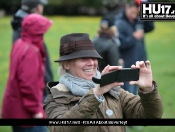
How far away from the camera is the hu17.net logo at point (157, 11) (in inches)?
81.4

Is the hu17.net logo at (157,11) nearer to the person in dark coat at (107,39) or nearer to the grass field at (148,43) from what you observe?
the grass field at (148,43)

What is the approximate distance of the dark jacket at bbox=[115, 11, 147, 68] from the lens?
2.48 metres

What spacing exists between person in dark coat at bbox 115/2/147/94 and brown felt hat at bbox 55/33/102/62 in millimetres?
426

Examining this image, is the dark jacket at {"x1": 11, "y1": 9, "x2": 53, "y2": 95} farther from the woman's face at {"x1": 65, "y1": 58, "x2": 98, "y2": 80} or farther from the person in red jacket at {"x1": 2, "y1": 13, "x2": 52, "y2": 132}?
the woman's face at {"x1": 65, "y1": 58, "x2": 98, "y2": 80}

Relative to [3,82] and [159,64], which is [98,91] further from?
[159,64]

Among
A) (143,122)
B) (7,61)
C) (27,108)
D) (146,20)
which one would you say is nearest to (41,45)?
(7,61)

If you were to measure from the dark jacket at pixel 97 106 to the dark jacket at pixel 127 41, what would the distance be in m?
0.53

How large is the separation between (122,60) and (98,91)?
0.89 meters

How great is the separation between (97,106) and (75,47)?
28 centimetres

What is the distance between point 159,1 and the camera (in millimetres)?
2061

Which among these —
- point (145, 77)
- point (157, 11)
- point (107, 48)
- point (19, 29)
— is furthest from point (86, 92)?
point (19, 29)

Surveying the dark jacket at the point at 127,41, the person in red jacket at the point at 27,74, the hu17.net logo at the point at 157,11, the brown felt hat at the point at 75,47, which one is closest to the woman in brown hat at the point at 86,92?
the brown felt hat at the point at 75,47

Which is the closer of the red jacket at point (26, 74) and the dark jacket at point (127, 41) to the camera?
the red jacket at point (26, 74)

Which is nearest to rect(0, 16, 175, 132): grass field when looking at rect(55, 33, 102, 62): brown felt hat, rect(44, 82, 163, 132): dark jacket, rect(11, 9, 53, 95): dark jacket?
rect(11, 9, 53, 95): dark jacket
